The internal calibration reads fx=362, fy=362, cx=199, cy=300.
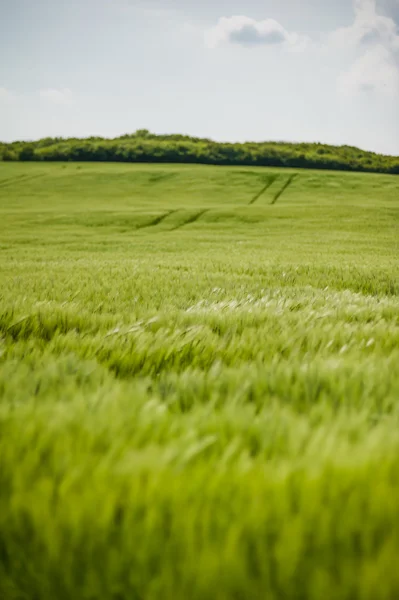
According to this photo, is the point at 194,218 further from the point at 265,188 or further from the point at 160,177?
the point at 160,177

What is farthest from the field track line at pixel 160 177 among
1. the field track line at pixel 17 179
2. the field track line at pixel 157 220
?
the field track line at pixel 157 220

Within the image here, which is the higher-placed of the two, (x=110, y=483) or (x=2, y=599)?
(x=110, y=483)

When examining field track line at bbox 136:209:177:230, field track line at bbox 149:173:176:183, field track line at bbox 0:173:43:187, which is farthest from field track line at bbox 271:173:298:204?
field track line at bbox 0:173:43:187

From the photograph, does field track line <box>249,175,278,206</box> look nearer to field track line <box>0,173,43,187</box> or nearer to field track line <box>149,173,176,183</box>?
field track line <box>149,173,176,183</box>

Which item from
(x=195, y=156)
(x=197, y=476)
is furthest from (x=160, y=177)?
(x=197, y=476)

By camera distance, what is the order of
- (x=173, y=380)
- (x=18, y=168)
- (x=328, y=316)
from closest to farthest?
1. (x=173, y=380)
2. (x=328, y=316)
3. (x=18, y=168)

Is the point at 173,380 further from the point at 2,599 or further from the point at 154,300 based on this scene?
the point at 154,300

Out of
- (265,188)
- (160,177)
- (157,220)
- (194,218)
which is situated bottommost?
(157,220)

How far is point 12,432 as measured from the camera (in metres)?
0.88

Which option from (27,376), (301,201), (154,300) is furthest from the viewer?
(301,201)

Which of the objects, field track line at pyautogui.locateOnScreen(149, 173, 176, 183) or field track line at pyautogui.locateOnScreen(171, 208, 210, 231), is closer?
field track line at pyautogui.locateOnScreen(171, 208, 210, 231)

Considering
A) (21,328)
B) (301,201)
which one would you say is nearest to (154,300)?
(21,328)

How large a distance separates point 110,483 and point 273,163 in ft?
303

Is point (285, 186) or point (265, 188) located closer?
point (265, 188)
